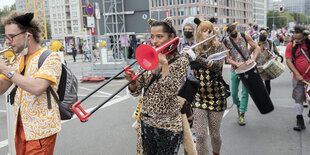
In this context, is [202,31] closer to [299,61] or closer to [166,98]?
[166,98]

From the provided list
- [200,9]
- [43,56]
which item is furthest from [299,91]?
[200,9]

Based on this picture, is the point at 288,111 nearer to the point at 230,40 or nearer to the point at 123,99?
the point at 230,40

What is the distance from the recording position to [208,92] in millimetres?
3537

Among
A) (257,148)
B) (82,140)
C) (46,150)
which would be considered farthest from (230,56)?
(46,150)

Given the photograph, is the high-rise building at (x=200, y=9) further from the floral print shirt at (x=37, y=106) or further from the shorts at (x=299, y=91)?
the floral print shirt at (x=37, y=106)

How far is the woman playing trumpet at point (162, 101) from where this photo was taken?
2.35 m

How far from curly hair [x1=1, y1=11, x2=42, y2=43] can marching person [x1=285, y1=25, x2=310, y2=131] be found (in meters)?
4.22

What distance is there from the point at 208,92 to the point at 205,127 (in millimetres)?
439

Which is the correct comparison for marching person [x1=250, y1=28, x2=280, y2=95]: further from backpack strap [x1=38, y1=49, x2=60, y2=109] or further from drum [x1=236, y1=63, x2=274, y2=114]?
backpack strap [x1=38, y1=49, x2=60, y2=109]

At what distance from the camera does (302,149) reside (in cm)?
423

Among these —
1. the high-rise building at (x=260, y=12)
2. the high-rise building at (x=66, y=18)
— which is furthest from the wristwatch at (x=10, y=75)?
the high-rise building at (x=260, y=12)

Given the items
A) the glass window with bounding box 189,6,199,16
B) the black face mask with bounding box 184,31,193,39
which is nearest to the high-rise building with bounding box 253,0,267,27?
the glass window with bounding box 189,6,199,16

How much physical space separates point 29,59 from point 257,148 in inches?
138

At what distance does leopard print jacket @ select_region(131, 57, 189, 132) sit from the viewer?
7.64 feet
